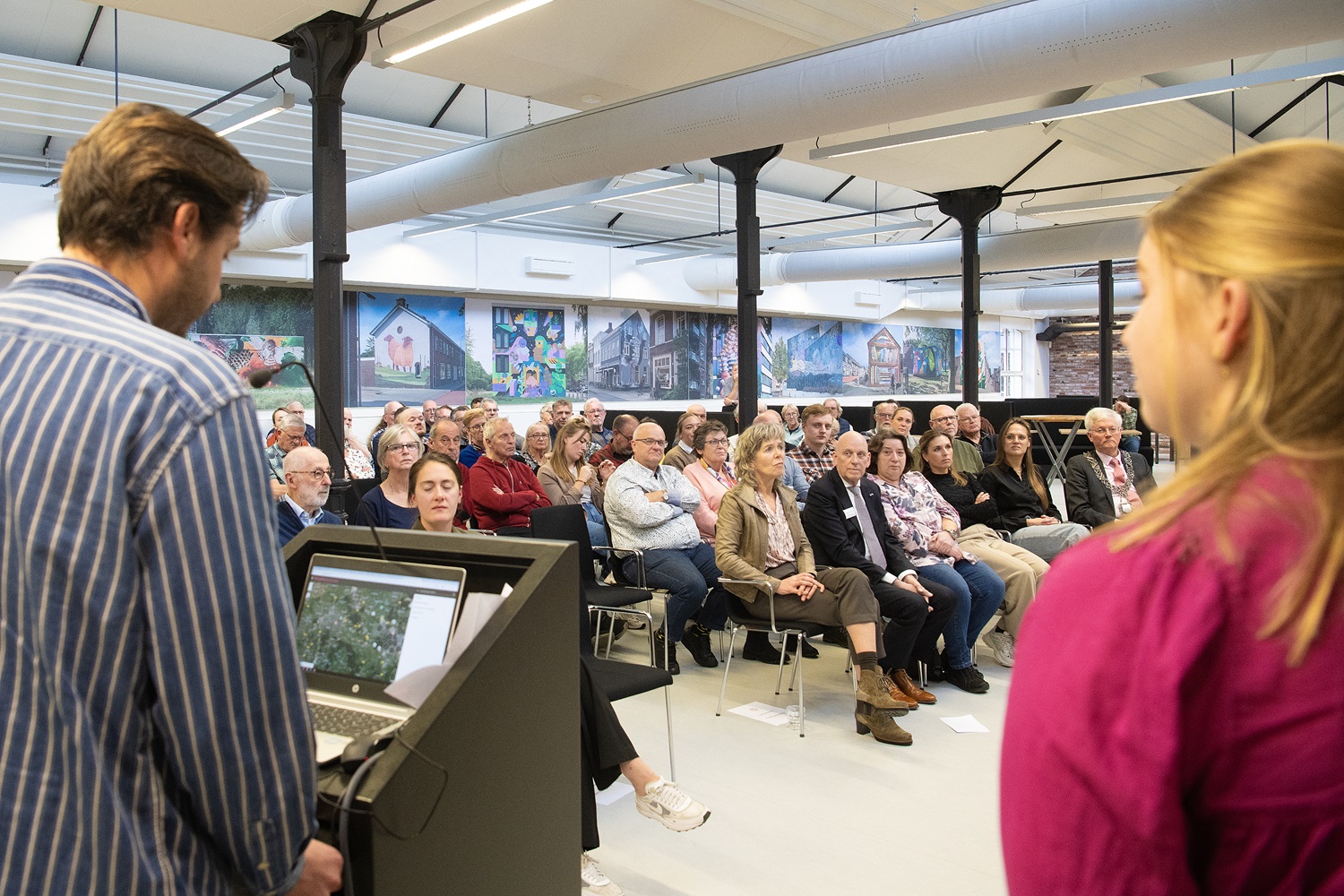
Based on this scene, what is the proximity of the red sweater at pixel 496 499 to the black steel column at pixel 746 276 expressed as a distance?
265 centimetres

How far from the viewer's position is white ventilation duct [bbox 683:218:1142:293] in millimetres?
11656

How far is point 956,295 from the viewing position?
1950 cm

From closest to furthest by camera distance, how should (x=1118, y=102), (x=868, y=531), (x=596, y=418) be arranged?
1. (x=868, y=531)
2. (x=1118, y=102)
3. (x=596, y=418)

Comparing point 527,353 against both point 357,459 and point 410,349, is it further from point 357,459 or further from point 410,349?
point 357,459

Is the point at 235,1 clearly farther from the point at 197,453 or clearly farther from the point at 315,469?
the point at 197,453

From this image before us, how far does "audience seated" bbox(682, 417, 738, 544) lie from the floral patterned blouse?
0.92m

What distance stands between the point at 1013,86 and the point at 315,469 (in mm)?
3905

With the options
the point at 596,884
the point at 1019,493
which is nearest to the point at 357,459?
the point at 1019,493

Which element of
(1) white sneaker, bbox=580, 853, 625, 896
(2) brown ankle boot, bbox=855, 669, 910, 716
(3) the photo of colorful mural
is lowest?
(1) white sneaker, bbox=580, 853, 625, 896

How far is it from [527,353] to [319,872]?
12.9 metres

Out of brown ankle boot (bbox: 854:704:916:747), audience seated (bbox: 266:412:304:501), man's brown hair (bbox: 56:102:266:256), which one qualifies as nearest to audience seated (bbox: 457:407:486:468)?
audience seated (bbox: 266:412:304:501)

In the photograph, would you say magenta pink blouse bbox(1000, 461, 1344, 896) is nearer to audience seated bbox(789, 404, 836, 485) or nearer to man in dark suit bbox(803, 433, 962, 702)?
man in dark suit bbox(803, 433, 962, 702)

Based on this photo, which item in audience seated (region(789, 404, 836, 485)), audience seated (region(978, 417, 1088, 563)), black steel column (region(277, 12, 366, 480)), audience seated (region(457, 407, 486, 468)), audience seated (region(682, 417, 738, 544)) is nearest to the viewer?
audience seated (region(682, 417, 738, 544))

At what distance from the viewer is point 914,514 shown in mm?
4938
